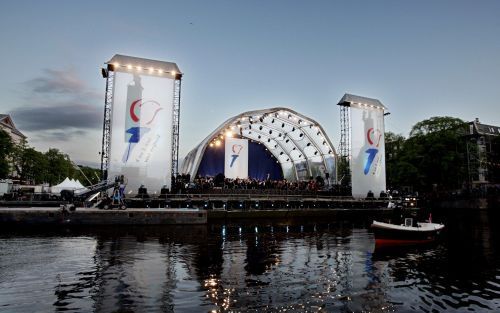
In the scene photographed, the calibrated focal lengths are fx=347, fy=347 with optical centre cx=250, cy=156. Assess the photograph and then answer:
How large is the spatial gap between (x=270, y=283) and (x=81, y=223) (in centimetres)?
1920

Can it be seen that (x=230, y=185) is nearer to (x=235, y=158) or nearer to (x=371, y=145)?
(x=235, y=158)

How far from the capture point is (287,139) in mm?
53312

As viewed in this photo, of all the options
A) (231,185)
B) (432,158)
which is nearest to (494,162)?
(432,158)

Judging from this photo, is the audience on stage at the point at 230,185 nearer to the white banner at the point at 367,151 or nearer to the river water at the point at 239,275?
the white banner at the point at 367,151

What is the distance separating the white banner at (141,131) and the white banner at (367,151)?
71.2 ft

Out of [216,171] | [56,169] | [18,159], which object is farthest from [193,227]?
[56,169]

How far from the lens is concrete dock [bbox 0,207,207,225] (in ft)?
80.4

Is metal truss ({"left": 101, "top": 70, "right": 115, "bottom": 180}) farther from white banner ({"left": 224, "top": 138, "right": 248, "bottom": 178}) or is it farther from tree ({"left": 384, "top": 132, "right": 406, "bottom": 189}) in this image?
tree ({"left": 384, "top": 132, "right": 406, "bottom": 189})

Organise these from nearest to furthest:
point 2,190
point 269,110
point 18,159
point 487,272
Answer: point 487,272
point 269,110
point 2,190
point 18,159

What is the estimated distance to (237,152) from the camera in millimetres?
49031

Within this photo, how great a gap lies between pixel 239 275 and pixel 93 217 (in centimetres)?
1768

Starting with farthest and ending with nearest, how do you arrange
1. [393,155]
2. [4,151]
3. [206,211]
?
[393,155] → [4,151] → [206,211]

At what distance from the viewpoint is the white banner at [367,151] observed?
41.2m

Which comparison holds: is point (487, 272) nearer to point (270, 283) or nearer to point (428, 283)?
point (428, 283)
